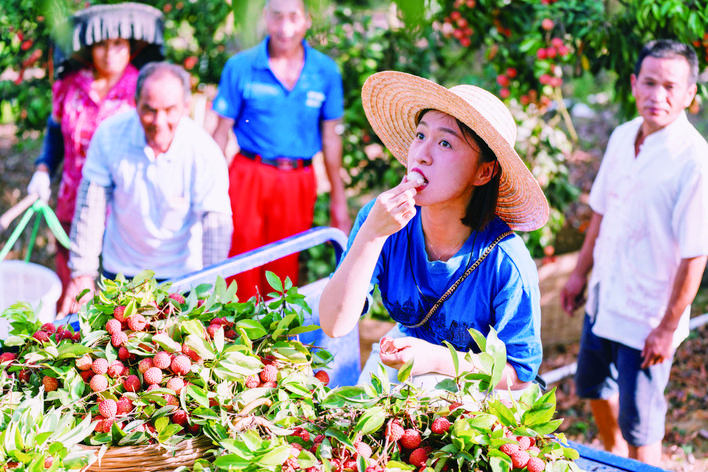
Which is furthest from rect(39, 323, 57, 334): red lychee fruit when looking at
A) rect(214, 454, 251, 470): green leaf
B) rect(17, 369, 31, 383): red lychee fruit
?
rect(214, 454, 251, 470): green leaf

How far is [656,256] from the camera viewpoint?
8.32 ft

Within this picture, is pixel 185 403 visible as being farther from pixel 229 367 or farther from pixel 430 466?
pixel 430 466

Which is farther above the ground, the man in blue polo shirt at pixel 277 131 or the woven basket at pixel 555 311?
the man in blue polo shirt at pixel 277 131

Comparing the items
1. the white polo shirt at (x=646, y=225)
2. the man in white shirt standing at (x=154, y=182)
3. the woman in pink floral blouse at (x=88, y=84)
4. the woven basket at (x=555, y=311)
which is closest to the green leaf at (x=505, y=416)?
the white polo shirt at (x=646, y=225)

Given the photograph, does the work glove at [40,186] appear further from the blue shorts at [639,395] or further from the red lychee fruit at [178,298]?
the blue shorts at [639,395]

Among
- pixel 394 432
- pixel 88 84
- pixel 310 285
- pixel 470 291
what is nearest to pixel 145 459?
pixel 394 432

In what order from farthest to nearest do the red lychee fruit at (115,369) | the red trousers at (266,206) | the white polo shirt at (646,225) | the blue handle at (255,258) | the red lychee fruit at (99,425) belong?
the red trousers at (266,206), the white polo shirt at (646,225), the blue handle at (255,258), the red lychee fruit at (115,369), the red lychee fruit at (99,425)

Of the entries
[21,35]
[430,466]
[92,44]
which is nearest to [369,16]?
[92,44]

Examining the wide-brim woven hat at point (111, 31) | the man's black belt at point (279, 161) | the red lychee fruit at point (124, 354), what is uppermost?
the wide-brim woven hat at point (111, 31)

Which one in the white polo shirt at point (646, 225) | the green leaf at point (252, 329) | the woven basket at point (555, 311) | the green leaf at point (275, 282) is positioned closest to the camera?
the green leaf at point (252, 329)

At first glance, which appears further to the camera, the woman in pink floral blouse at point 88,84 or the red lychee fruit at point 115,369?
the woman in pink floral blouse at point 88,84

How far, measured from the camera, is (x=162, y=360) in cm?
150

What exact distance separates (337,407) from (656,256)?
1.58 meters

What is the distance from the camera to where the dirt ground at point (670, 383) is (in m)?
3.31
